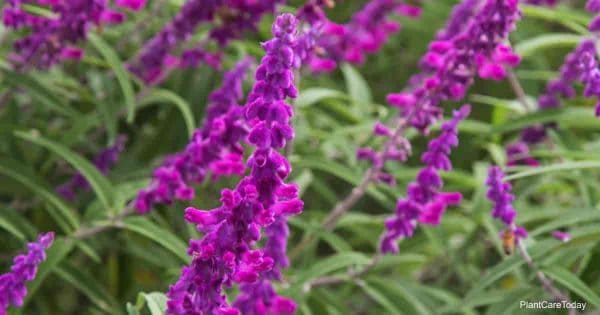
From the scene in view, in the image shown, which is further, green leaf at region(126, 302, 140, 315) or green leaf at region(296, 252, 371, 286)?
green leaf at region(296, 252, 371, 286)

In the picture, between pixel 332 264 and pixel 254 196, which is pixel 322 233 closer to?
pixel 332 264

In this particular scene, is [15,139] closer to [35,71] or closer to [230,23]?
[35,71]

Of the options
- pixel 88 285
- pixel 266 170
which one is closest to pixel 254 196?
pixel 266 170

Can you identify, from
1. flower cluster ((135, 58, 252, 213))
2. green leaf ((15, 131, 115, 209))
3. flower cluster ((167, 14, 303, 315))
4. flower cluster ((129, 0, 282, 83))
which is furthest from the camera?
flower cluster ((129, 0, 282, 83))

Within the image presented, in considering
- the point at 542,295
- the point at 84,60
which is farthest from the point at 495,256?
the point at 84,60

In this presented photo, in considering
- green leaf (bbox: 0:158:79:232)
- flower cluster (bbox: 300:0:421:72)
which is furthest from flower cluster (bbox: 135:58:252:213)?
flower cluster (bbox: 300:0:421:72)

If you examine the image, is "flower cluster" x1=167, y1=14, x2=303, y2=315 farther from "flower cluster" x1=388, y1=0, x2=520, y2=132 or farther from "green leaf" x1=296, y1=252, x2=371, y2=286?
"green leaf" x1=296, y1=252, x2=371, y2=286

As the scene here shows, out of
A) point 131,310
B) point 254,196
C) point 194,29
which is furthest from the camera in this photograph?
point 194,29

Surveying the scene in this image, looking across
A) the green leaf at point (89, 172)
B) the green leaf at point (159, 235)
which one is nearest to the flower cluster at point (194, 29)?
the green leaf at point (89, 172)
